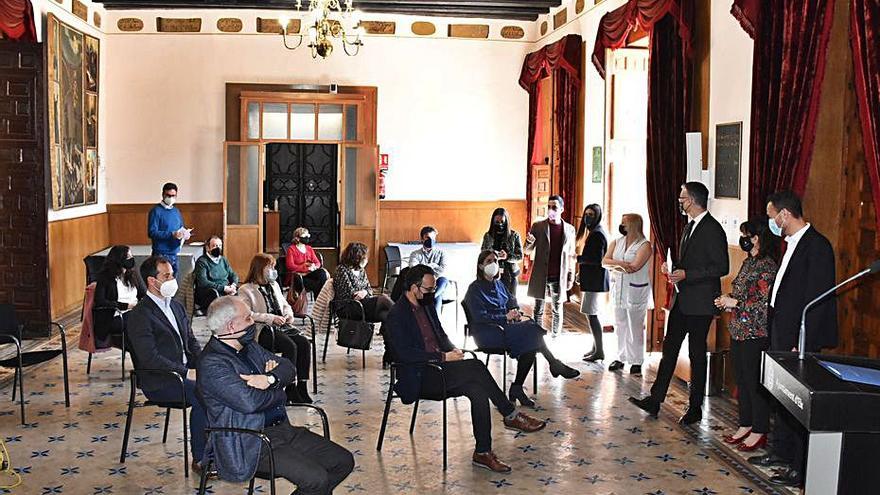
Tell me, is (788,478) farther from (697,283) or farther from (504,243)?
(504,243)

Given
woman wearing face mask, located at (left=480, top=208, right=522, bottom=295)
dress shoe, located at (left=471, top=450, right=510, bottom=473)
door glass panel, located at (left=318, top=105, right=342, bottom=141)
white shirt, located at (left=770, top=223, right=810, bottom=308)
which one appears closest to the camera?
white shirt, located at (left=770, top=223, right=810, bottom=308)

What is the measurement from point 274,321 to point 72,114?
6670 mm

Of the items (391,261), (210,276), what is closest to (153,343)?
(210,276)

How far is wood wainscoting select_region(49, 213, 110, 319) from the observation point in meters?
11.6

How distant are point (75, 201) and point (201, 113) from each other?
8.87 ft

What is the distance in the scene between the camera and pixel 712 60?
27.9 ft

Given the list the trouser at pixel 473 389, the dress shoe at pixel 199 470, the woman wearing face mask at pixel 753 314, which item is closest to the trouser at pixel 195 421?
the dress shoe at pixel 199 470

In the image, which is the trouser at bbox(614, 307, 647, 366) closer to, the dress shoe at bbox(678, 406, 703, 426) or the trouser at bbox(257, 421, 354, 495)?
the dress shoe at bbox(678, 406, 703, 426)

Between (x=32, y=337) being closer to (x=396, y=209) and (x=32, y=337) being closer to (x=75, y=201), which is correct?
(x=75, y=201)

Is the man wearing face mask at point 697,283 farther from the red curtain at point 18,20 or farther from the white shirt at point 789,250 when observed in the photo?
the red curtain at point 18,20

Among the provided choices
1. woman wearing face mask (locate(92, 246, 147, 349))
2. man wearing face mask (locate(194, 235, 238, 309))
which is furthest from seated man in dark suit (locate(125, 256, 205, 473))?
man wearing face mask (locate(194, 235, 238, 309))

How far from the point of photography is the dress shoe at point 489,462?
19.9 feet

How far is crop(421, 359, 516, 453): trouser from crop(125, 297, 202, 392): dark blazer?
61.3 inches

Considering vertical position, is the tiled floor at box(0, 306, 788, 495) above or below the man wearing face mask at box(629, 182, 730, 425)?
below
